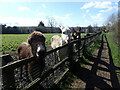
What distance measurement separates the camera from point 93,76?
18.2 feet

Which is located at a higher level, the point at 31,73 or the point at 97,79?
the point at 31,73

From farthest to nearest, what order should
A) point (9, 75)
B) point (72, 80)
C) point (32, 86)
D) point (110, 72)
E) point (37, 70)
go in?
point (110, 72), point (72, 80), point (37, 70), point (32, 86), point (9, 75)

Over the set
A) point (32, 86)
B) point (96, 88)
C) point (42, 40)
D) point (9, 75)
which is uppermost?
point (42, 40)

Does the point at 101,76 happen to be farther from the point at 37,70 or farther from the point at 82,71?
the point at 37,70

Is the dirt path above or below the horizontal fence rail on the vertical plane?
below

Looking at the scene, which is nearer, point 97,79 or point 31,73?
point 31,73

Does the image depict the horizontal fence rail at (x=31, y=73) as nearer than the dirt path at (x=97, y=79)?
Yes

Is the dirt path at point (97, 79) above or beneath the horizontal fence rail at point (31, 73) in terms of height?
beneath

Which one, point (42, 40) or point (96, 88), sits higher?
point (42, 40)

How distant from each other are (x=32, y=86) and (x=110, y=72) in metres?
3.93

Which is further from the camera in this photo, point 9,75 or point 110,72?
point 110,72

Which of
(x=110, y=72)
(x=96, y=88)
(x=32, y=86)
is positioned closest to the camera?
(x=32, y=86)

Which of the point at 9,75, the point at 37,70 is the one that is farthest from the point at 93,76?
the point at 9,75

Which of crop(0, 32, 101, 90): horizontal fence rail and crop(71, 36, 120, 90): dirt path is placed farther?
crop(71, 36, 120, 90): dirt path
